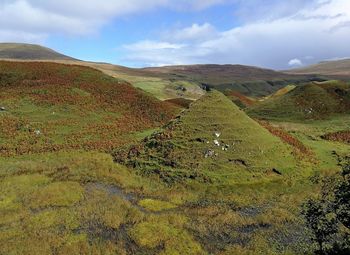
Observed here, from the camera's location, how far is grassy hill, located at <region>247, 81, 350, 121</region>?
74250 mm

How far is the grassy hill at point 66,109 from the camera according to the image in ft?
161

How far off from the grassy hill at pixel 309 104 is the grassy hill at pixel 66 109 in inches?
931

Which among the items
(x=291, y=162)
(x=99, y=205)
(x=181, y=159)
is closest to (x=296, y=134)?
(x=291, y=162)

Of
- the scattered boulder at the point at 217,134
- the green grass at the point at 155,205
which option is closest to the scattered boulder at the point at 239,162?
the scattered boulder at the point at 217,134

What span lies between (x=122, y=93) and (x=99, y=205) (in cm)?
4119

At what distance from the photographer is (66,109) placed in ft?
194

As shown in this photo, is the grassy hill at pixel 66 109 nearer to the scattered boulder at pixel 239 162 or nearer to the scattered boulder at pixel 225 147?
the scattered boulder at pixel 225 147

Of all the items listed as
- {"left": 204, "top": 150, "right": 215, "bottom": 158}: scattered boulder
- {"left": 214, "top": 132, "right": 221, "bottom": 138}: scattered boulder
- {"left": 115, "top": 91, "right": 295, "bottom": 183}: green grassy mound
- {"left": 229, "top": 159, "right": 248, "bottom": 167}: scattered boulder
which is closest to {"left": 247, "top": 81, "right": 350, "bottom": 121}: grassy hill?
{"left": 115, "top": 91, "right": 295, "bottom": 183}: green grassy mound

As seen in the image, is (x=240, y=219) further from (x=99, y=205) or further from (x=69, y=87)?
(x=69, y=87)

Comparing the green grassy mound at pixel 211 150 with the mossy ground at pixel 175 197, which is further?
the green grassy mound at pixel 211 150

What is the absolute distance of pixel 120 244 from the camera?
2323cm

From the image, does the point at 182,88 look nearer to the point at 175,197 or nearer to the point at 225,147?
the point at 225,147

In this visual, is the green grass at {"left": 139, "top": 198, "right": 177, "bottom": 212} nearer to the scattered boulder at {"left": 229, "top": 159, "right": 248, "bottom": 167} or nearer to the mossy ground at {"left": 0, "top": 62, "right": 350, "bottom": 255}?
the mossy ground at {"left": 0, "top": 62, "right": 350, "bottom": 255}

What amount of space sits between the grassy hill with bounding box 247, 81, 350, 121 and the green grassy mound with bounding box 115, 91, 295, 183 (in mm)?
33539
